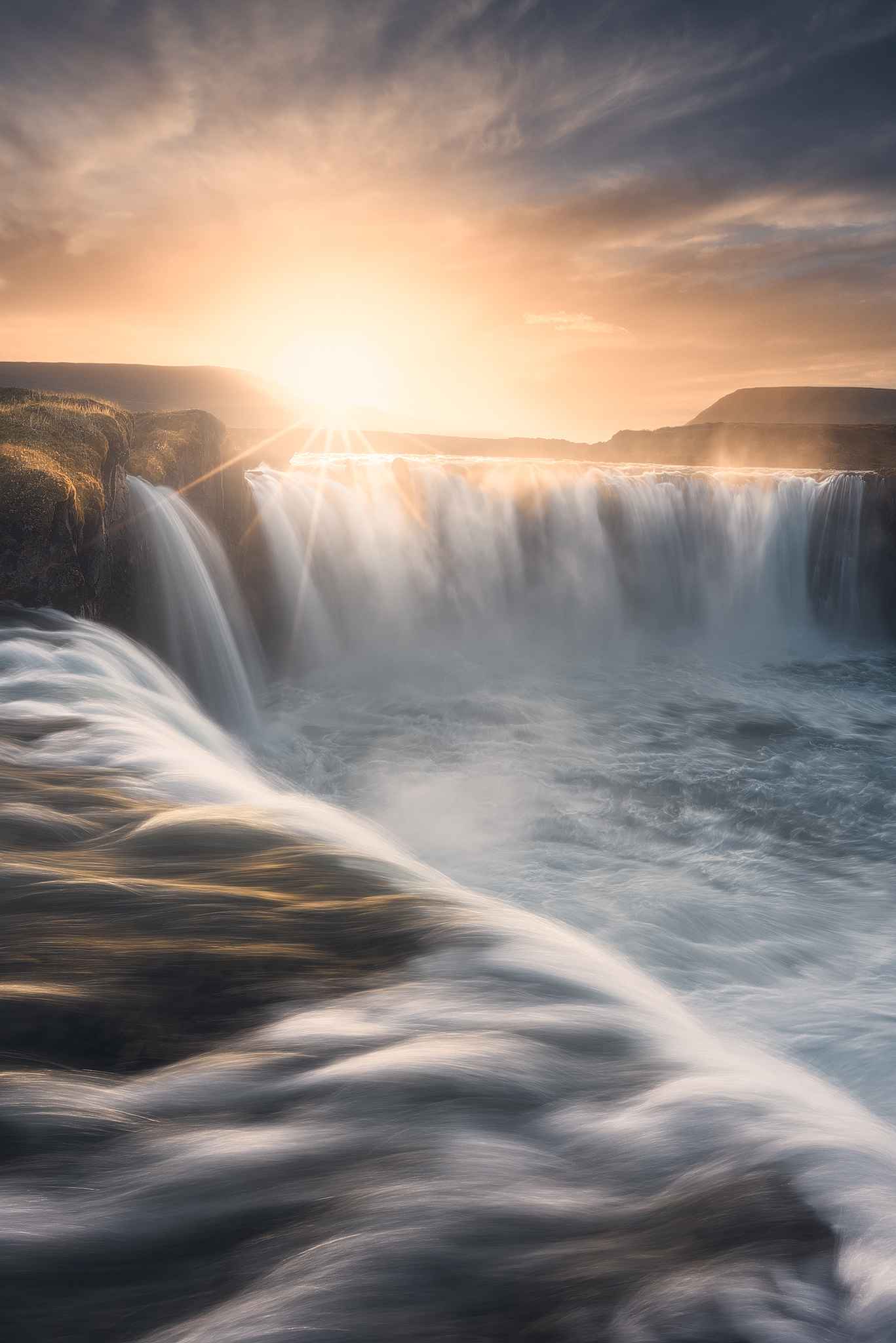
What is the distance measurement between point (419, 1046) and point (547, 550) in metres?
16.9

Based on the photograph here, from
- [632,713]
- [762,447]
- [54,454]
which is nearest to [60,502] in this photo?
[54,454]

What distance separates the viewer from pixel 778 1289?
1628mm

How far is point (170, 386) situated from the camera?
323 ft

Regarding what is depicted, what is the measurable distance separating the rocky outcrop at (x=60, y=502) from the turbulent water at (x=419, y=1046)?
1.56 ft

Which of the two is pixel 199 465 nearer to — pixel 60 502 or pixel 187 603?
pixel 187 603

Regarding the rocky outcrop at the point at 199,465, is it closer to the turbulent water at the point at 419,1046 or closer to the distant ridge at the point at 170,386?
the turbulent water at the point at 419,1046

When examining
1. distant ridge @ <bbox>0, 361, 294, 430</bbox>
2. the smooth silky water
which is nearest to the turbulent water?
the smooth silky water

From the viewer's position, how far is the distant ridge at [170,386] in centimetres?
8506

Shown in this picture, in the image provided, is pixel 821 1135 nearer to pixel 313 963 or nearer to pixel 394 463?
pixel 313 963

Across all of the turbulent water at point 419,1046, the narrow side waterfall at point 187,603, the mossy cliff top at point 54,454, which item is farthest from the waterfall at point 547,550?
the turbulent water at point 419,1046

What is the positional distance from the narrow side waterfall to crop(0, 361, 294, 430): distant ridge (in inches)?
2872

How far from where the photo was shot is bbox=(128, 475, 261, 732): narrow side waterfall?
32.6 ft

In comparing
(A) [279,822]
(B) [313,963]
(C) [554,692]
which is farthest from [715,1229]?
(C) [554,692]

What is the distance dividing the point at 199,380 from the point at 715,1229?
11513cm
